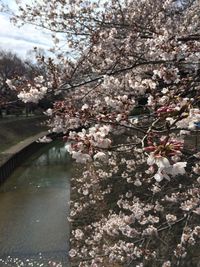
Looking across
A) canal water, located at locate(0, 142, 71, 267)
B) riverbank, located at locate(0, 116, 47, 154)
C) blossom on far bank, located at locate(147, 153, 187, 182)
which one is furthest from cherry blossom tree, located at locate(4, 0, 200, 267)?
riverbank, located at locate(0, 116, 47, 154)

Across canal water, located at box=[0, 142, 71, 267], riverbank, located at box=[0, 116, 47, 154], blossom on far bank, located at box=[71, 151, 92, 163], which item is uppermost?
blossom on far bank, located at box=[71, 151, 92, 163]

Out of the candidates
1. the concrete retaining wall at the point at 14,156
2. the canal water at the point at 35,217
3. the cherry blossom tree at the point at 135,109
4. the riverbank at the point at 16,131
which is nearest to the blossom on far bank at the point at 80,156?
the cherry blossom tree at the point at 135,109

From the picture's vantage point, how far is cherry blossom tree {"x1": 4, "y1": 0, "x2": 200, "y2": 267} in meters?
3.31

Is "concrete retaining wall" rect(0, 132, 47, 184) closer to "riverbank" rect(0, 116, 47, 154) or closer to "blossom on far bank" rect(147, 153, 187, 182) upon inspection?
"riverbank" rect(0, 116, 47, 154)

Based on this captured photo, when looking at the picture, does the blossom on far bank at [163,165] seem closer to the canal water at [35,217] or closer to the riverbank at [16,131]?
the canal water at [35,217]

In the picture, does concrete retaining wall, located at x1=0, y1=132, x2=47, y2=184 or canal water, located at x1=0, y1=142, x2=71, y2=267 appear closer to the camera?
canal water, located at x1=0, y1=142, x2=71, y2=267

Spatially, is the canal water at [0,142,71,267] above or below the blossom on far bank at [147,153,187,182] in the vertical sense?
below

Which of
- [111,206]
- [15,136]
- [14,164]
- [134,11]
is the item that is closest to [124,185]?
[111,206]

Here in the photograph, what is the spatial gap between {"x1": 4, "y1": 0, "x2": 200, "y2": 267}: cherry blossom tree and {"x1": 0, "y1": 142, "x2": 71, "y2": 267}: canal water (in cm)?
128

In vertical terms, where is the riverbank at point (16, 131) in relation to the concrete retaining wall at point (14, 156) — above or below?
above

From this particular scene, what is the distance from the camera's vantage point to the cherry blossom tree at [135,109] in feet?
10.9

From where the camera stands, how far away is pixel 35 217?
17375mm

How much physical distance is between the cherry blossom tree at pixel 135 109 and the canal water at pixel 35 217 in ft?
4.21

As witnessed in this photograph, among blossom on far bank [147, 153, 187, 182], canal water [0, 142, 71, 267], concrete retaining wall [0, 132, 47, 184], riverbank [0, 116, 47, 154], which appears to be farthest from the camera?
Answer: riverbank [0, 116, 47, 154]
